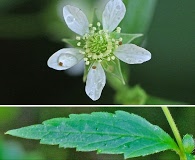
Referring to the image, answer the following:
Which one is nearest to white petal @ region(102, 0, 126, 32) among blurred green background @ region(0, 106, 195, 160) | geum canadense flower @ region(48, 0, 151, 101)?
geum canadense flower @ region(48, 0, 151, 101)

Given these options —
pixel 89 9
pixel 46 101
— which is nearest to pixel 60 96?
pixel 46 101

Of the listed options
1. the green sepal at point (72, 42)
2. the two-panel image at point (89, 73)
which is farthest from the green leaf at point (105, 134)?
the green sepal at point (72, 42)

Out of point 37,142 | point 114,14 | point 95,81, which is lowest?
point 37,142

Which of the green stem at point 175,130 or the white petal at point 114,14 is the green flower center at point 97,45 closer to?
the white petal at point 114,14

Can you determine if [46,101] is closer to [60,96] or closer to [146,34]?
[60,96]

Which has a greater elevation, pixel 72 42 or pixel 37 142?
pixel 72 42

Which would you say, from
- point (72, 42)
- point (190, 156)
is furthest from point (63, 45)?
point (190, 156)

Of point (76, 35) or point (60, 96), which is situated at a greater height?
point (76, 35)

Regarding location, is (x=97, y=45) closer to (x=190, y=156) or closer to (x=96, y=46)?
(x=96, y=46)
